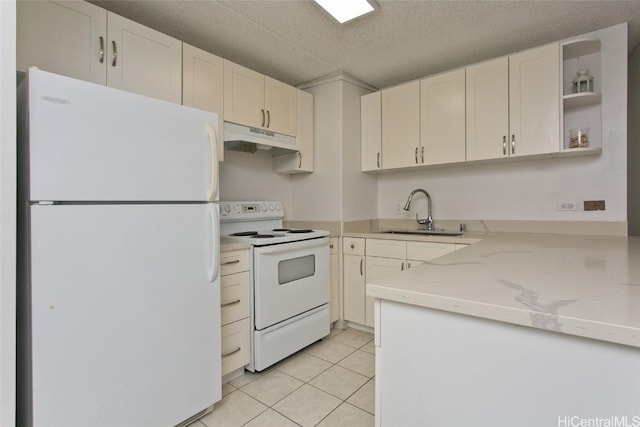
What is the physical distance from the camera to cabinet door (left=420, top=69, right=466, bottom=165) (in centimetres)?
246

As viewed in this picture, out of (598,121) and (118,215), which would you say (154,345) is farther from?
(598,121)

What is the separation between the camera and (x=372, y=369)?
6.79 feet

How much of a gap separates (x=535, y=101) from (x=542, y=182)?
62 centimetres

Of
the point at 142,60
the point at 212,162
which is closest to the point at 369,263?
the point at 212,162

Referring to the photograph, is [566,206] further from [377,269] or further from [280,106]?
[280,106]

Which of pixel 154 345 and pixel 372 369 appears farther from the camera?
pixel 372 369

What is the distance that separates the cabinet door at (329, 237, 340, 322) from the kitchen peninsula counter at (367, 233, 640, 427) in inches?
70.1

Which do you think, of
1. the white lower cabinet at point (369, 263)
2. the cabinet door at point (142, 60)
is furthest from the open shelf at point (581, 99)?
the cabinet door at point (142, 60)

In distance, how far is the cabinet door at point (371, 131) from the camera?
2914 millimetres

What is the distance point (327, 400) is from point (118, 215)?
4.76ft

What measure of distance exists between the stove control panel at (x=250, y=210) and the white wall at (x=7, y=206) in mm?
1460

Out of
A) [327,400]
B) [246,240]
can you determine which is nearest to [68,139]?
[246,240]

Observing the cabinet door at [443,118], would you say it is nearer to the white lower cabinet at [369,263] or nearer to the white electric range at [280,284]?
the white lower cabinet at [369,263]
